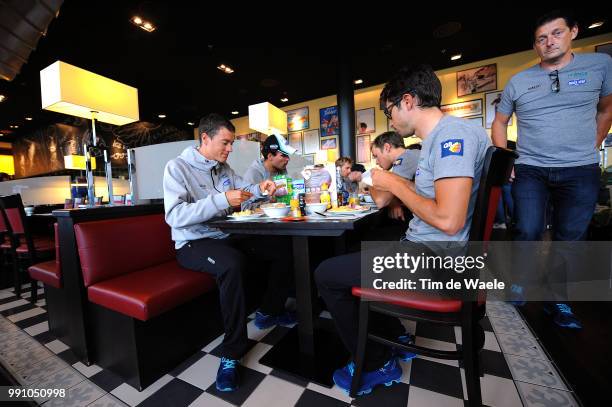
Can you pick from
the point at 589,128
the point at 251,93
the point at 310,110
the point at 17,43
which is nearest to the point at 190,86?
the point at 251,93

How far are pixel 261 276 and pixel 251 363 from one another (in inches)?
22.4

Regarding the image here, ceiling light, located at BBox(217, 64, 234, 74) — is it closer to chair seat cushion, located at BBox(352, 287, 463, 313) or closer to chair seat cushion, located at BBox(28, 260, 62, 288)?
chair seat cushion, located at BBox(28, 260, 62, 288)

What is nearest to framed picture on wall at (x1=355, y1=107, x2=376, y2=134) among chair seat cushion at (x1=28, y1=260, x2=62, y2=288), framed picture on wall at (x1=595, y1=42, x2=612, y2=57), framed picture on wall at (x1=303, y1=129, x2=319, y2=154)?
framed picture on wall at (x1=303, y1=129, x2=319, y2=154)

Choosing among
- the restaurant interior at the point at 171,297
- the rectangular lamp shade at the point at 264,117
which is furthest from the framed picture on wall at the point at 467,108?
the rectangular lamp shade at the point at 264,117

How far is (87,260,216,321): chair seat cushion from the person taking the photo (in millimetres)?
1188

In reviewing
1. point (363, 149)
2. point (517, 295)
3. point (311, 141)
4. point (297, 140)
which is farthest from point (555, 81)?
point (297, 140)

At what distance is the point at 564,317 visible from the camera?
156 centimetres

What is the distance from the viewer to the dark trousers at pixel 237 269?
1.29 m

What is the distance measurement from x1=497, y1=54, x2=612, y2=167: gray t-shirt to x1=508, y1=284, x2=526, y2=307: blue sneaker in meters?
0.94

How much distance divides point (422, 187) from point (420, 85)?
1.32 ft

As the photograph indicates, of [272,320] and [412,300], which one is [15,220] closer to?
[272,320]

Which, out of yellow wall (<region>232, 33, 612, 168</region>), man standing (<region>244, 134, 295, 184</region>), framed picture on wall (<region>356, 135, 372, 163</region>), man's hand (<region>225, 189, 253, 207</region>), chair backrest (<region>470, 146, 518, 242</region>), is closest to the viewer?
chair backrest (<region>470, 146, 518, 242</region>)

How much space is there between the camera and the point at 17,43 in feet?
5.71

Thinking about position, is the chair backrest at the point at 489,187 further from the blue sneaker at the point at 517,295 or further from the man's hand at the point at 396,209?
the blue sneaker at the point at 517,295
